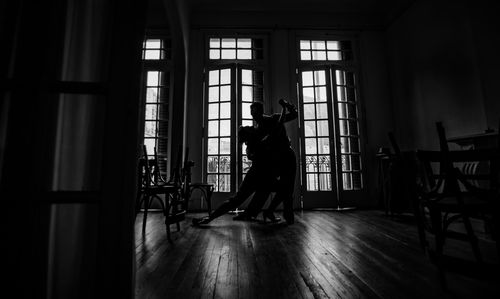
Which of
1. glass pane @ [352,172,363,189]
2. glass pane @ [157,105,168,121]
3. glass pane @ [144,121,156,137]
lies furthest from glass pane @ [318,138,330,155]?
glass pane @ [144,121,156,137]

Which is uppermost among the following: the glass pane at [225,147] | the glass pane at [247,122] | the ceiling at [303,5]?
the ceiling at [303,5]

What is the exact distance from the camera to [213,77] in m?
5.43

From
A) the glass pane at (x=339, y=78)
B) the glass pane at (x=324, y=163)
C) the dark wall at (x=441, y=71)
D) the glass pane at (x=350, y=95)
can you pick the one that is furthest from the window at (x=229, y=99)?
the dark wall at (x=441, y=71)

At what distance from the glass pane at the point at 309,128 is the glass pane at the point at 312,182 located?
886mm

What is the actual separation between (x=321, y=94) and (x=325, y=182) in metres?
1.96

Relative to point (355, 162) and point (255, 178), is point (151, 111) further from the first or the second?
point (355, 162)

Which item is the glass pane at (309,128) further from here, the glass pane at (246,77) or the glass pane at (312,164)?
the glass pane at (246,77)

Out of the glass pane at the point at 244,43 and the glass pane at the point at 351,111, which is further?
the glass pane at the point at 244,43

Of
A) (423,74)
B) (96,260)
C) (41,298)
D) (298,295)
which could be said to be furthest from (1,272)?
(423,74)

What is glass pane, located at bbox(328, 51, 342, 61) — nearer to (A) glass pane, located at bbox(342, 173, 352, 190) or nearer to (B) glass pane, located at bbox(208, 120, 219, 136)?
(A) glass pane, located at bbox(342, 173, 352, 190)

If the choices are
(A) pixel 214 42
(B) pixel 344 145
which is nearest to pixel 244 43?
(A) pixel 214 42

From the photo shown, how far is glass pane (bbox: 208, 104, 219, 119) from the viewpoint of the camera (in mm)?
5262

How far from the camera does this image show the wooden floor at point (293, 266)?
1.26 meters

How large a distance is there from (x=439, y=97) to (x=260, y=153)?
3.50m
